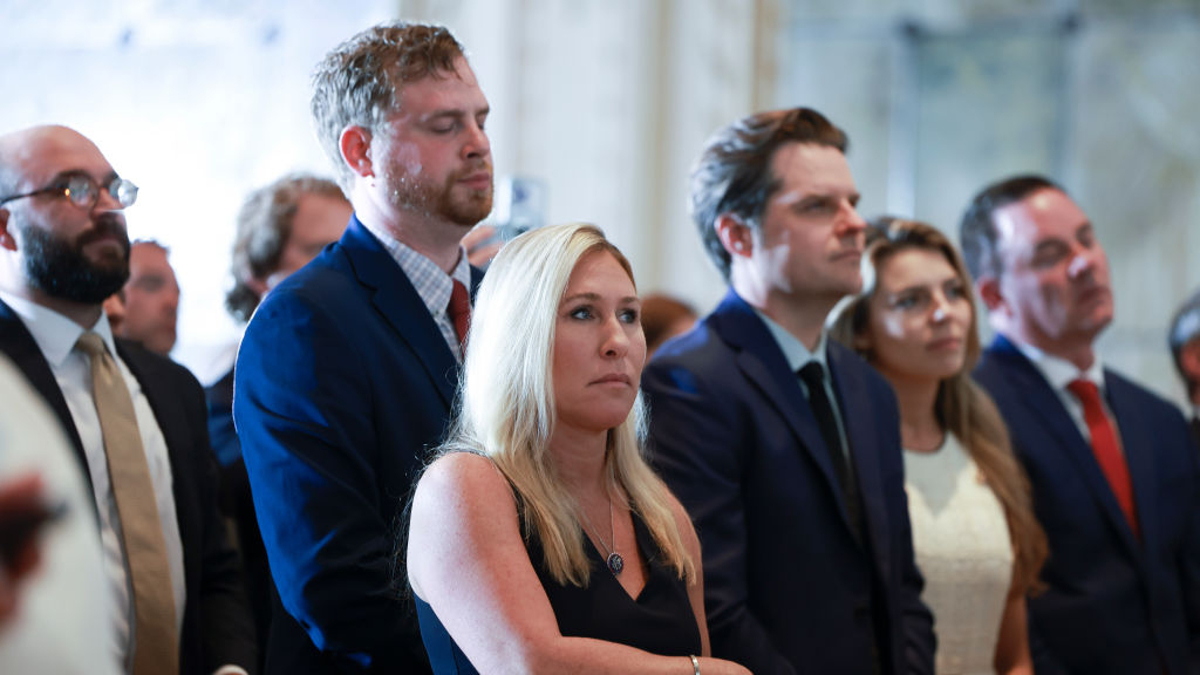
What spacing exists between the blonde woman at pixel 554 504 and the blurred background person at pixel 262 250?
1198mm

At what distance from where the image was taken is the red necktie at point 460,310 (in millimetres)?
2482

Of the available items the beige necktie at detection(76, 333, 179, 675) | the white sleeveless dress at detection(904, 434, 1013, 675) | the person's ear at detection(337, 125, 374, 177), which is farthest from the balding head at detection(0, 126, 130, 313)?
the white sleeveless dress at detection(904, 434, 1013, 675)

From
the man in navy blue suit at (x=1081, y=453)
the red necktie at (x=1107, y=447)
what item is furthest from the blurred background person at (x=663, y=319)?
the red necktie at (x=1107, y=447)

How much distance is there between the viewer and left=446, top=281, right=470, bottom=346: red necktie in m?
2.48

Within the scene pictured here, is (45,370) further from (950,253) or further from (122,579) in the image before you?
(950,253)

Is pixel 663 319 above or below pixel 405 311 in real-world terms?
below

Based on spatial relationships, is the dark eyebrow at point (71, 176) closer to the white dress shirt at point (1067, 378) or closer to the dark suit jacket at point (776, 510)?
the dark suit jacket at point (776, 510)

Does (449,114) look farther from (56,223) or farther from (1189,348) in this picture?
(1189,348)

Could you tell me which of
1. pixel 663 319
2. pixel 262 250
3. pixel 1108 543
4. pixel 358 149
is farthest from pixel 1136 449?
pixel 262 250

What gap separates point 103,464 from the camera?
93.3 inches

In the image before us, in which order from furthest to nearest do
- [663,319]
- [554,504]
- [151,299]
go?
[663,319] < [151,299] < [554,504]

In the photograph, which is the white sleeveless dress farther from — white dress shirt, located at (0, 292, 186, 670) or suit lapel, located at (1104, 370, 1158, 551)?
white dress shirt, located at (0, 292, 186, 670)

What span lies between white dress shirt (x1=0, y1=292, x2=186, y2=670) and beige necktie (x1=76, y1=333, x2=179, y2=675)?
2 cm

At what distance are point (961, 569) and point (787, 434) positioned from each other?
0.80 m
